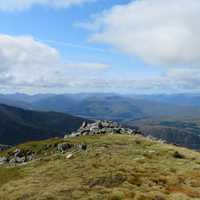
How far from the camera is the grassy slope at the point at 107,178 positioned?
48000 millimetres

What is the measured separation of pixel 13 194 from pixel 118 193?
46.1 feet

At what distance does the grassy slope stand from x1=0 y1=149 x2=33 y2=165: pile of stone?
24011 mm

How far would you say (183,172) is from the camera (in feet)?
212

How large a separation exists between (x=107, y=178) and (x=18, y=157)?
54623 mm

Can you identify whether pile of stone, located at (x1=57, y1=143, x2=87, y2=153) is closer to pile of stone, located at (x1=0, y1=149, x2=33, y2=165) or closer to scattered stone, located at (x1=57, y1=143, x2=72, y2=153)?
scattered stone, located at (x1=57, y1=143, x2=72, y2=153)

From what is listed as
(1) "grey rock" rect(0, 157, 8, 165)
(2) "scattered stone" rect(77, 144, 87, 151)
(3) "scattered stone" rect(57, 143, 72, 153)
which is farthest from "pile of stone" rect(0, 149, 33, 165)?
(2) "scattered stone" rect(77, 144, 87, 151)

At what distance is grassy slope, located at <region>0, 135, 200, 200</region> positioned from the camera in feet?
157

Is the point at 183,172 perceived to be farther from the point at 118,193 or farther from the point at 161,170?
the point at 118,193

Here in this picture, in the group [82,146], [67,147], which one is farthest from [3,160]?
[82,146]

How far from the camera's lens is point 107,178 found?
55.9 m

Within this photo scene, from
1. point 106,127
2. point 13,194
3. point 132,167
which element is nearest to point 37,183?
point 13,194

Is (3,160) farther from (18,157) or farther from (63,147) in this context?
(63,147)

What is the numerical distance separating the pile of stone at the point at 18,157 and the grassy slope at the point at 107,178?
24.0 meters

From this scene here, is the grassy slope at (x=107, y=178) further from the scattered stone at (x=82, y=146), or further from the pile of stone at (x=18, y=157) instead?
the pile of stone at (x=18, y=157)
